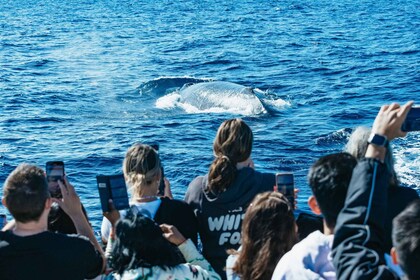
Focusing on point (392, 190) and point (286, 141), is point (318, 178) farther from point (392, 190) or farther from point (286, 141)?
point (286, 141)

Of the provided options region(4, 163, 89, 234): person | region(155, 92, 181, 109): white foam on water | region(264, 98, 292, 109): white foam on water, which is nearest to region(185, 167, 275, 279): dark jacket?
region(4, 163, 89, 234): person

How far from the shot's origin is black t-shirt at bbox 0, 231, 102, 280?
597cm

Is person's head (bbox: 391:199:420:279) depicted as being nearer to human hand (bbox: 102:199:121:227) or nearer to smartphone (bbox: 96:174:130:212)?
smartphone (bbox: 96:174:130:212)

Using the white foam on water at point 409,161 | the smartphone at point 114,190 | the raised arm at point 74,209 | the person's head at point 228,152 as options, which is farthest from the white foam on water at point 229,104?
the raised arm at point 74,209

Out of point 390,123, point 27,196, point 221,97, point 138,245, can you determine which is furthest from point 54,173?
point 221,97

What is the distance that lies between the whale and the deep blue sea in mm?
181

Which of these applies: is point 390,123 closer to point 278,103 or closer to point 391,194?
point 391,194

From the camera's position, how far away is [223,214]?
24.5ft

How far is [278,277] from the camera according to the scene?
18.2 ft

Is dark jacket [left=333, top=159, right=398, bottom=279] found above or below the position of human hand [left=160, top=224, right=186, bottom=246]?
above

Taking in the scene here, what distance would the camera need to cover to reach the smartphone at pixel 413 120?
18.9ft

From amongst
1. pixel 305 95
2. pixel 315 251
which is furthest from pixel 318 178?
pixel 305 95

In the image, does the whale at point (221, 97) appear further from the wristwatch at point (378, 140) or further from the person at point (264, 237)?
the wristwatch at point (378, 140)

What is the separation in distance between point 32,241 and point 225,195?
6.37 ft
